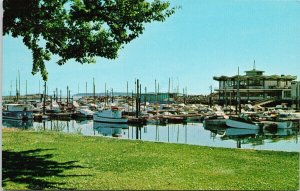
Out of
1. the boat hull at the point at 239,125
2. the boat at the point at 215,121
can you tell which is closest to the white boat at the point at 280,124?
the boat hull at the point at 239,125

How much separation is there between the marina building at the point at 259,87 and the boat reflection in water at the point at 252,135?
86.2 feet

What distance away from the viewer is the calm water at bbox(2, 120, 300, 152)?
34.7 m

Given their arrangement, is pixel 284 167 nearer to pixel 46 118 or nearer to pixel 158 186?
pixel 158 186

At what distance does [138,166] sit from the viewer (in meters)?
14.5

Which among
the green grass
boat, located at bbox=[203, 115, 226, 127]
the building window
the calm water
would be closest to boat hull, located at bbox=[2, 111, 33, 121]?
the calm water

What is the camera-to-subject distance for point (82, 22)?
49.9 ft

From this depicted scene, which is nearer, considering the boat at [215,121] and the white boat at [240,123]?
the white boat at [240,123]

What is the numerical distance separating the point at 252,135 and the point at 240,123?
414cm

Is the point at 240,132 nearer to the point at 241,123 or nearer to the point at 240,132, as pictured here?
the point at 240,132

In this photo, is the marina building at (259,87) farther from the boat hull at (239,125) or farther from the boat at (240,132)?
the boat at (240,132)


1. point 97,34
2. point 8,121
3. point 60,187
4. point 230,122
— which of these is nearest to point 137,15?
point 97,34

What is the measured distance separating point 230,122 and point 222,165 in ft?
107

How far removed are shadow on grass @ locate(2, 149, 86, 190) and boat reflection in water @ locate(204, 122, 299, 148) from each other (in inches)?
898

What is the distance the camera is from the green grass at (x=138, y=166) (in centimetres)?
1180
